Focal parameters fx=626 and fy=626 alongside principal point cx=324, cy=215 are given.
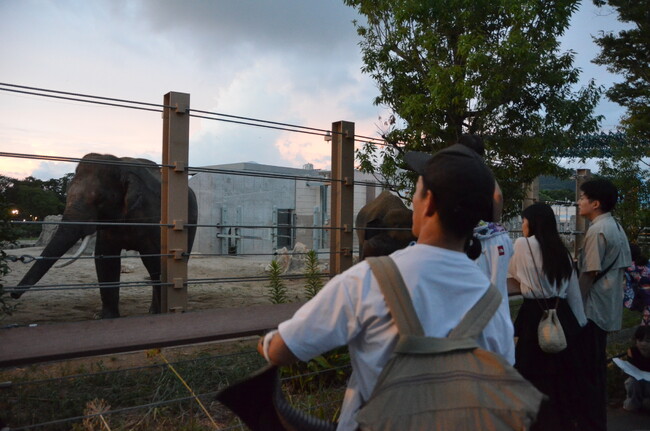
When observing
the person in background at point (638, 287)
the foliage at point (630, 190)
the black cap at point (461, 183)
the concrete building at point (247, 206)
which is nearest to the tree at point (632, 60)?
the foliage at point (630, 190)

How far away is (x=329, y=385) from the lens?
4457 millimetres

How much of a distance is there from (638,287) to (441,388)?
13.9 feet

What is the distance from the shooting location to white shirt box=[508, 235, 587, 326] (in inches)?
140

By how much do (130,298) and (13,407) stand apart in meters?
6.74

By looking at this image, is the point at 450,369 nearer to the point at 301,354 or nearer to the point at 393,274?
the point at 393,274

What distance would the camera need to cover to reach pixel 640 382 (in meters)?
4.86

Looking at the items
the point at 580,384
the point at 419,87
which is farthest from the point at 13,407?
the point at 419,87

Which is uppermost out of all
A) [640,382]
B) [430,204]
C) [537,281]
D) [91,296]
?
[430,204]

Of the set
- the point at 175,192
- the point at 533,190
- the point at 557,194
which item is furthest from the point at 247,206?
the point at 557,194

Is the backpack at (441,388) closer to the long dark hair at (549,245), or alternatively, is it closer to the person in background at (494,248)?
the person in background at (494,248)

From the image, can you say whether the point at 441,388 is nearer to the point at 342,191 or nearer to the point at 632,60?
the point at 342,191

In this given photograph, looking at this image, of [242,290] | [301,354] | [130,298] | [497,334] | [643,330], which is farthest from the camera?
[242,290]

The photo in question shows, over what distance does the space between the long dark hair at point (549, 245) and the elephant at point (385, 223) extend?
2726 millimetres

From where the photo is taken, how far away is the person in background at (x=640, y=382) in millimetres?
4824
